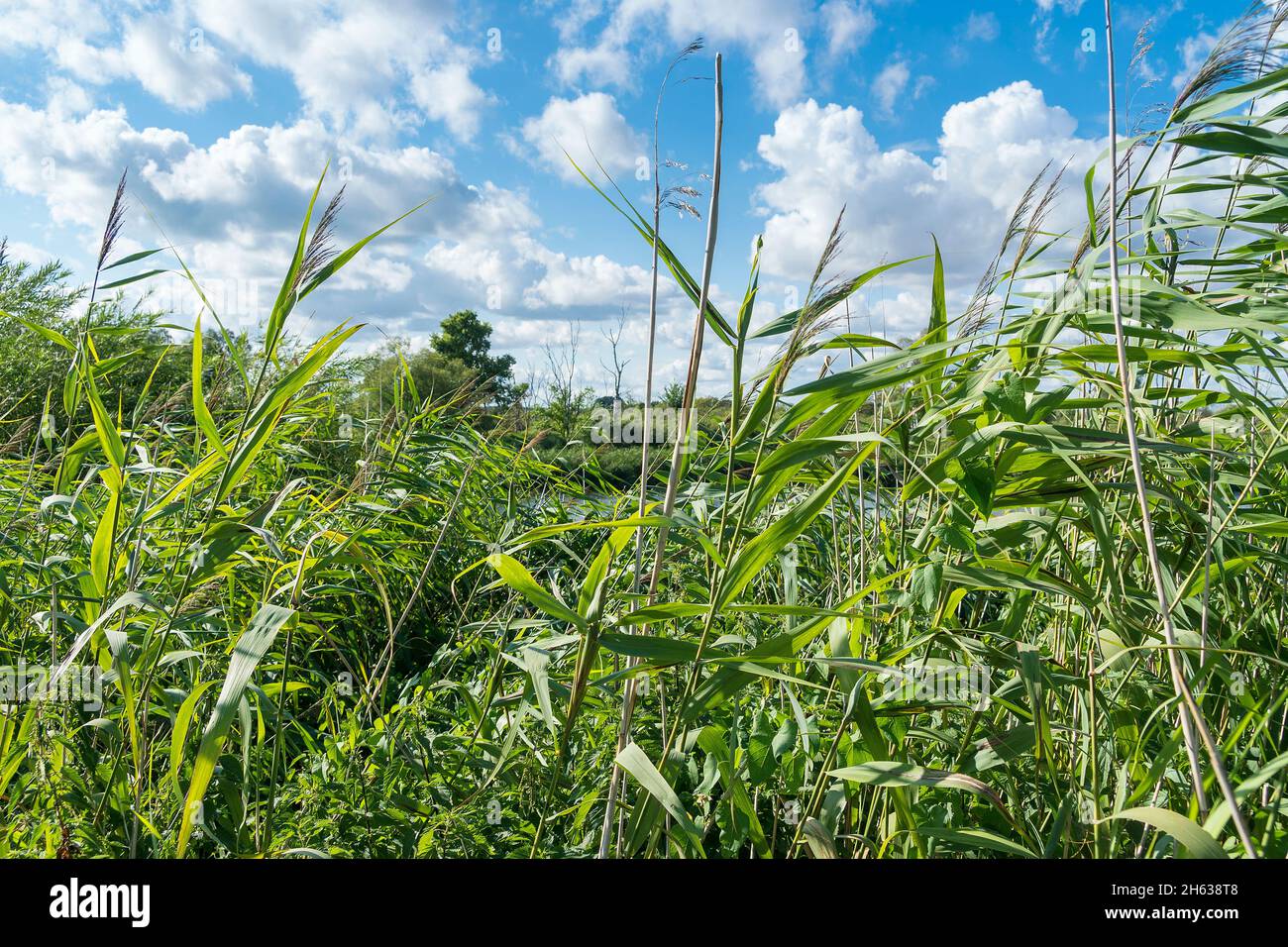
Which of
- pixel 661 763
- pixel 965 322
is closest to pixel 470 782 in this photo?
pixel 661 763

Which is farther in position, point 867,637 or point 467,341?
point 467,341

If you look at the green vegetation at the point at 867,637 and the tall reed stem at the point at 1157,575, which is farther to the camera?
the green vegetation at the point at 867,637

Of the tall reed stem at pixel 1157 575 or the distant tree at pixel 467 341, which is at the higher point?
the distant tree at pixel 467 341

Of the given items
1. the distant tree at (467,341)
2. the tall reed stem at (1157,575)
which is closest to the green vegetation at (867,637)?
the tall reed stem at (1157,575)

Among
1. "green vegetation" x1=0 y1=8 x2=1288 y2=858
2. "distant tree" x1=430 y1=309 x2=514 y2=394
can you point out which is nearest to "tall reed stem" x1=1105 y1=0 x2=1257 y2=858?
"green vegetation" x1=0 y1=8 x2=1288 y2=858

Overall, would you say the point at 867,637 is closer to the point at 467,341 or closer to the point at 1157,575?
the point at 1157,575

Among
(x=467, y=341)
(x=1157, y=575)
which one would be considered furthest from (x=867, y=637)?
(x=467, y=341)

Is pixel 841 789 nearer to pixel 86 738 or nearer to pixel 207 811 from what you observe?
pixel 207 811

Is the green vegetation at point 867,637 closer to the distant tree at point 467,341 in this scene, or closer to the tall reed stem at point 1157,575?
the tall reed stem at point 1157,575

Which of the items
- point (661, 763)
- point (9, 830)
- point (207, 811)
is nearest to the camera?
point (661, 763)

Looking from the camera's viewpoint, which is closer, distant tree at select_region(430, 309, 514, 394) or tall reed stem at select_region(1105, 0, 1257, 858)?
tall reed stem at select_region(1105, 0, 1257, 858)

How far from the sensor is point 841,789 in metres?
0.95

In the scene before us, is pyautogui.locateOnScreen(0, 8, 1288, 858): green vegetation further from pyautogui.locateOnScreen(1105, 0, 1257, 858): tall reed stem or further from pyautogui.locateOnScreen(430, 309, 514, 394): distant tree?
pyautogui.locateOnScreen(430, 309, 514, 394): distant tree
